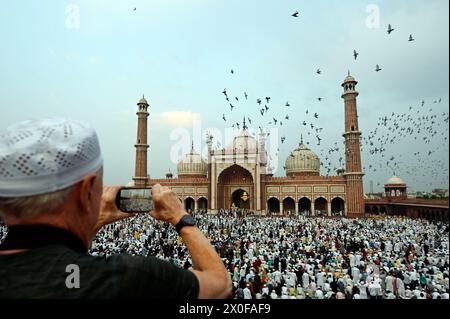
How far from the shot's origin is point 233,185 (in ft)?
116

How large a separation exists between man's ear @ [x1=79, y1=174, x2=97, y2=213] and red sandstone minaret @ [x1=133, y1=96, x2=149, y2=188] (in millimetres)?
35962

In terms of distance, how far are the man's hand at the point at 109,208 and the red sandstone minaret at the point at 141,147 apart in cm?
3543

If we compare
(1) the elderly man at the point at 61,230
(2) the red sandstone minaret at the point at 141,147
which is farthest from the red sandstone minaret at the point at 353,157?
(1) the elderly man at the point at 61,230

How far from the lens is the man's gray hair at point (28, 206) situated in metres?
0.92

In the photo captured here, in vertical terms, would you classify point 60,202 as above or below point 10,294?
above

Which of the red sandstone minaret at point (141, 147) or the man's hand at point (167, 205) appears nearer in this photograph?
the man's hand at point (167, 205)

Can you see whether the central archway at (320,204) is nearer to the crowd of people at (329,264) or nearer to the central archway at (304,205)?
the central archway at (304,205)

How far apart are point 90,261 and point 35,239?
0.19m

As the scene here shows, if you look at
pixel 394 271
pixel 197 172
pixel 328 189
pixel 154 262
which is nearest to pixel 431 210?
pixel 328 189

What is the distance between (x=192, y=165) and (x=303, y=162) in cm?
1412

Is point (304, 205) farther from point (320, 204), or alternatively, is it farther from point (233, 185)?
point (233, 185)

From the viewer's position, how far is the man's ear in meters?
0.98

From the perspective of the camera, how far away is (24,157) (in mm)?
919

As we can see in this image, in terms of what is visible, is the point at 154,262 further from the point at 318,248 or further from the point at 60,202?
the point at 318,248
